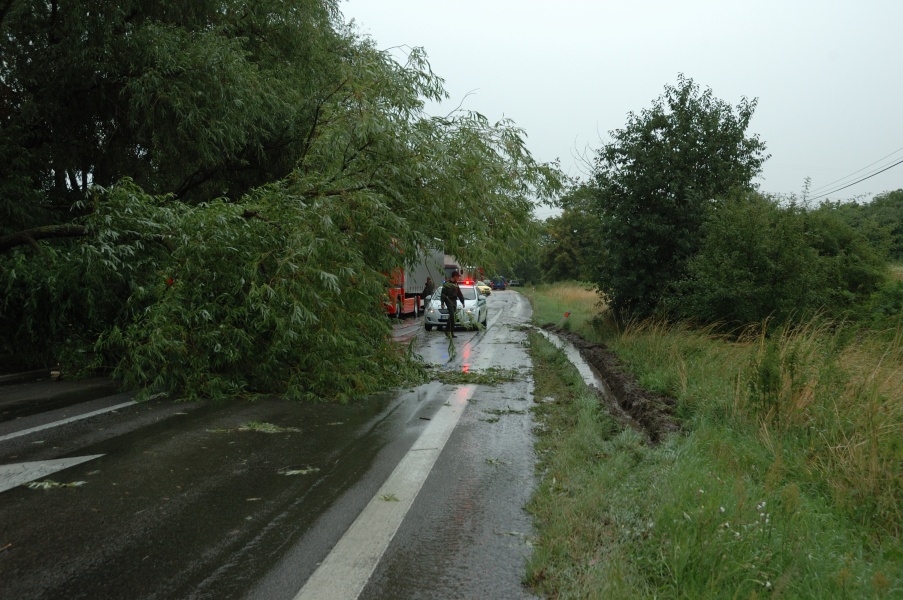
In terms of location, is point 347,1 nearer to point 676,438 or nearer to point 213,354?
point 213,354

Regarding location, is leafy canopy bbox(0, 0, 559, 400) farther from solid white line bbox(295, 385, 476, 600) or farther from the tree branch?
solid white line bbox(295, 385, 476, 600)

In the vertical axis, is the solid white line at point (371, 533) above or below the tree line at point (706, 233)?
below

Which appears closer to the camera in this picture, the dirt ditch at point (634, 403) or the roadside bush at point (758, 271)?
the dirt ditch at point (634, 403)

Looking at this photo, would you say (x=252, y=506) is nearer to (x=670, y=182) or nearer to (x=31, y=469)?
(x=31, y=469)

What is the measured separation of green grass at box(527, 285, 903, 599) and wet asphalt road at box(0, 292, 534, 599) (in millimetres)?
468

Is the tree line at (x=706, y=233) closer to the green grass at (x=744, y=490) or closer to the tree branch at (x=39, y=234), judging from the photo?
the green grass at (x=744, y=490)

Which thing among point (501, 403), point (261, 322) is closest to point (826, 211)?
point (501, 403)

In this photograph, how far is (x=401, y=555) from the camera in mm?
4234

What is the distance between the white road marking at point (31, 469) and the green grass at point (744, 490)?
4071 millimetres

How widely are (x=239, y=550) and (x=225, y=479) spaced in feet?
5.21

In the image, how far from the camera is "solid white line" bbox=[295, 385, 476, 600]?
3.74m

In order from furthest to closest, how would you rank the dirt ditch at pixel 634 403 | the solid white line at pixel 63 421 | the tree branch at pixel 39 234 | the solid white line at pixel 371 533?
1. the tree branch at pixel 39 234
2. the dirt ditch at pixel 634 403
3. the solid white line at pixel 63 421
4. the solid white line at pixel 371 533

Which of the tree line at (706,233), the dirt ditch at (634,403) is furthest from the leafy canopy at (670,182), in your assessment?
the dirt ditch at (634,403)

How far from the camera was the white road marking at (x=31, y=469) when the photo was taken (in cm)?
548
